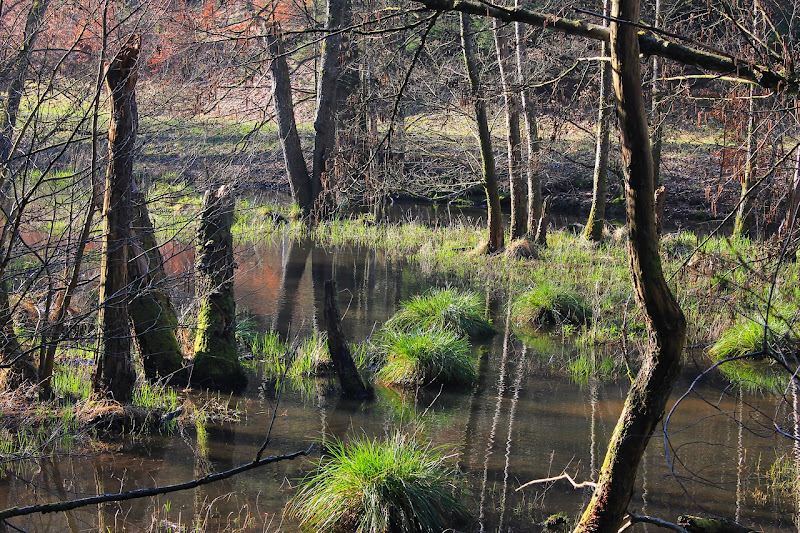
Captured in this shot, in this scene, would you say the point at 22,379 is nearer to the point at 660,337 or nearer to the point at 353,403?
the point at 353,403

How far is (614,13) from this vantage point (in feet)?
14.0

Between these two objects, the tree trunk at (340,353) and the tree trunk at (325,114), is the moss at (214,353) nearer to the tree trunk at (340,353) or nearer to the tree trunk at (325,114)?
the tree trunk at (340,353)

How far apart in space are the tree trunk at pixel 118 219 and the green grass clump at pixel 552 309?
273 inches

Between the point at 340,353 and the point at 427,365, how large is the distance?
4.20 ft

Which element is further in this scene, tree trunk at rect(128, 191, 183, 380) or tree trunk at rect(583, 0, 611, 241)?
tree trunk at rect(583, 0, 611, 241)

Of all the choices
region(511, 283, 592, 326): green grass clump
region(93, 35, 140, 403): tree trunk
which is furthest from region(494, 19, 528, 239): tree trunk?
region(93, 35, 140, 403): tree trunk

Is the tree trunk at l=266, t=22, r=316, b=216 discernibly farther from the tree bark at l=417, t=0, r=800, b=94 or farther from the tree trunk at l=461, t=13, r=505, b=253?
the tree bark at l=417, t=0, r=800, b=94

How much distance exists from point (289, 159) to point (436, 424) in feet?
48.9

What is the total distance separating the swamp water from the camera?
6.30 meters

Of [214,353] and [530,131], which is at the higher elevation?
[530,131]

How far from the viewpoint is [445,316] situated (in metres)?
11.7

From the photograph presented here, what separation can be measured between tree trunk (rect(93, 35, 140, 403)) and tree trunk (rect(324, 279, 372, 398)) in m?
2.20

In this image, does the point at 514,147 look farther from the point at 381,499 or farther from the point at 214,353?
the point at 381,499

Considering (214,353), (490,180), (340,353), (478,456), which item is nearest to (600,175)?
(490,180)
